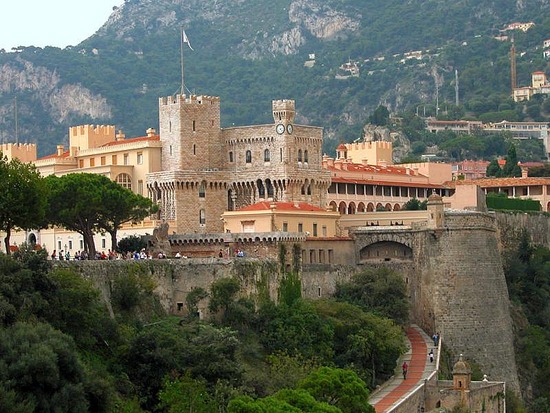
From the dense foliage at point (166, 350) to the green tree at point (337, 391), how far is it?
0.06 metres

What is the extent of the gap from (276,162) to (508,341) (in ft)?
51.6

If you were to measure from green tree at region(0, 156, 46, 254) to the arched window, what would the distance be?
65.6 ft

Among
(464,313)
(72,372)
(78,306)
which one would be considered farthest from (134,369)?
(464,313)

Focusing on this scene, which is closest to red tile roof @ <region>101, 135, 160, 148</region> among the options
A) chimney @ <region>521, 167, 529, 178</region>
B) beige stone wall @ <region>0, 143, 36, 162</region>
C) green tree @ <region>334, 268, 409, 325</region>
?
beige stone wall @ <region>0, 143, 36, 162</region>

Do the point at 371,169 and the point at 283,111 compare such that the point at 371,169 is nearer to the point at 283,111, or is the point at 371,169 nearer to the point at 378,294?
the point at 283,111

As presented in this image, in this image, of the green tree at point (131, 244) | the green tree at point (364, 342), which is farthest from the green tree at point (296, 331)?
the green tree at point (131, 244)

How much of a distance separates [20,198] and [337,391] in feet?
51.9

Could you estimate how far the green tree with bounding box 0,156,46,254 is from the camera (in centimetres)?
7094

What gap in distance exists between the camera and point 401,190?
109m

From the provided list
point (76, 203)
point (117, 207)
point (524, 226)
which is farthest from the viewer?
point (524, 226)

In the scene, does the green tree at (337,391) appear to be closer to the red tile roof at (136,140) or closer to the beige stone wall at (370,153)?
the red tile roof at (136,140)

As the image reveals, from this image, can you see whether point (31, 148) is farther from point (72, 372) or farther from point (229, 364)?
point (72, 372)

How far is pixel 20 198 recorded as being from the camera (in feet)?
234

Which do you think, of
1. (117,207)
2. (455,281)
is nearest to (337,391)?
(117,207)
